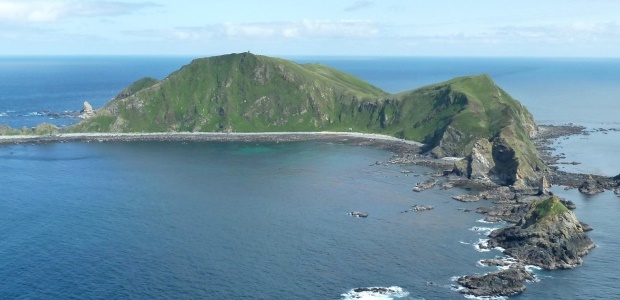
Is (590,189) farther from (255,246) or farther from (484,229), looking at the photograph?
(255,246)

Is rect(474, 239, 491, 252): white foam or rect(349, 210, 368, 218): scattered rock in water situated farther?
rect(349, 210, 368, 218): scattered rock in water

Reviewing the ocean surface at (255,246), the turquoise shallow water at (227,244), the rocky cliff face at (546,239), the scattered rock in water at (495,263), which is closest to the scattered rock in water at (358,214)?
the turquoise shallow water at (227,244)

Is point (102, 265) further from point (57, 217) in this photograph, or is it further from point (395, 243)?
point (395, 243)

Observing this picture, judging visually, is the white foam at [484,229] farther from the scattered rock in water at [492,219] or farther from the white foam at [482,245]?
the white foam at [482,245]

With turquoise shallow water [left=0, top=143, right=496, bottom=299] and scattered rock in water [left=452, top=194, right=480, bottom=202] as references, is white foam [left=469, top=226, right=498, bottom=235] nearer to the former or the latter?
turquoise shallow water [left=0, top=143, right=496, bottom=299]

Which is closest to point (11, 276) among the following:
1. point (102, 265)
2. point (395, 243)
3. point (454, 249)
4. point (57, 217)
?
point (102, 265)

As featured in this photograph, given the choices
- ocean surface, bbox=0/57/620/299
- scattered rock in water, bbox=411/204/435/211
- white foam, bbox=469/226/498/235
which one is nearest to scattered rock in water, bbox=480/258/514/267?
ocean surface, bbox=0/57/620/299
